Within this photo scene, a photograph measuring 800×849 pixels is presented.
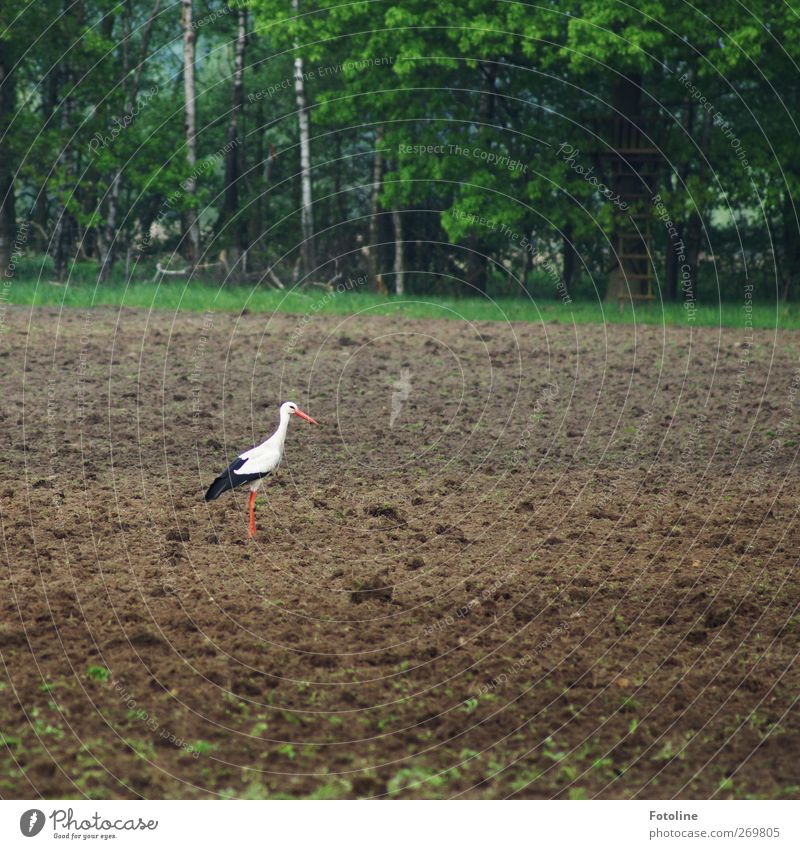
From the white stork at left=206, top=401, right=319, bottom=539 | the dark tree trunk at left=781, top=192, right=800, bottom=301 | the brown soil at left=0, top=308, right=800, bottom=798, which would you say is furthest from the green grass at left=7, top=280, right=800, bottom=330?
the white stork at left=206, top=401, right=319, bottom=539

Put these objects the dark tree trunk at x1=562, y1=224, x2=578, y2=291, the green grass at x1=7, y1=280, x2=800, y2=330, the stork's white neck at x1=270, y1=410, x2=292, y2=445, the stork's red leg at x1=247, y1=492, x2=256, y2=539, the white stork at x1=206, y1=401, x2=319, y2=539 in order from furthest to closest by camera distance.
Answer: the dark tree trunk at x1=562, y1=224, x2=578, y2=291
the green grass at x1=7, y1=280, x2=800, y2=330
the stork's red leg at x1=247, y1=492, x2=256, y2=539
the white stork at x1=206, y1=401, x2=319, y2=539
the stork's white neck at x1=270, y1=410, x2=292, y2=445

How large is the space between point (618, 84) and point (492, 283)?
8.22m

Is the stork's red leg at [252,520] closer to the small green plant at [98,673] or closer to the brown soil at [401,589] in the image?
the brown soil at [401,589]

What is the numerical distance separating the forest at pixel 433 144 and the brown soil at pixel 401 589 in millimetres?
9320

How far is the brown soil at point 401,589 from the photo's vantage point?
7172mm

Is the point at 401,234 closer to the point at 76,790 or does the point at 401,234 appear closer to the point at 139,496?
the point at 139,496

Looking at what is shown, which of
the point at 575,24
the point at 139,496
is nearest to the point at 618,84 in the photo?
the point at 575,24

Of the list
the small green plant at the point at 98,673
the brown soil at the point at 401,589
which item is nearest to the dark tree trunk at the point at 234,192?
the brown soil at the point at 401,589

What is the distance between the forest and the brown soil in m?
9.32

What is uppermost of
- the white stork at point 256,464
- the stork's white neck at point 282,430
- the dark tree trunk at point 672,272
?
the dark tree trunk at point 672,272

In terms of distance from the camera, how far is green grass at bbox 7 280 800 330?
28.3 m

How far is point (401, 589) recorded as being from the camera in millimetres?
10164

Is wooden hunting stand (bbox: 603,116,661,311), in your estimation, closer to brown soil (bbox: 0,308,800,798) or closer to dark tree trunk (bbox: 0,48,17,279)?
brown soil (bbox: 0,308,800,798)

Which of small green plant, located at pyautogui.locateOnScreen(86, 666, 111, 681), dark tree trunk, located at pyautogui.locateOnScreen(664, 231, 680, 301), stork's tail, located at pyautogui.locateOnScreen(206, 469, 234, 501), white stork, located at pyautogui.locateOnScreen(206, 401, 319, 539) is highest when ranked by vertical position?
dark tree trunk, located at pyautogui.locateOnScreen(664, 231, 680, 301)
